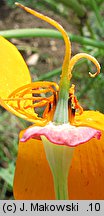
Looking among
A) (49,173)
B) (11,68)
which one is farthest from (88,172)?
(11,68)

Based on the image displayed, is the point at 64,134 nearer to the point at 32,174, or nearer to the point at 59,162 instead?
the point at 59,162

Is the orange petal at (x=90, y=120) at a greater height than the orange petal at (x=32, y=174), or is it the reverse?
the orange petal at (x=90, y=120)

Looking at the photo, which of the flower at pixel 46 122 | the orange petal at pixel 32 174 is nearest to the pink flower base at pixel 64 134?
the flower at pixel 46 122

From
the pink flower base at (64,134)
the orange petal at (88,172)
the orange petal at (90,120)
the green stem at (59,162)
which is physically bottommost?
the orange petal at (88,172)

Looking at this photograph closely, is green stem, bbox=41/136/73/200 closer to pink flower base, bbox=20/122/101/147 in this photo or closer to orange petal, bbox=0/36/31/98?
pink flower base, bbox=20/122/101/147

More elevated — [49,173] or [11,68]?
[11,68]

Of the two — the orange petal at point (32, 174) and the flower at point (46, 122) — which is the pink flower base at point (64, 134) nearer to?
the flower at point (46, 122)

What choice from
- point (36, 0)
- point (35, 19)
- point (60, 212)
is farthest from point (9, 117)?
point (60, 212)
